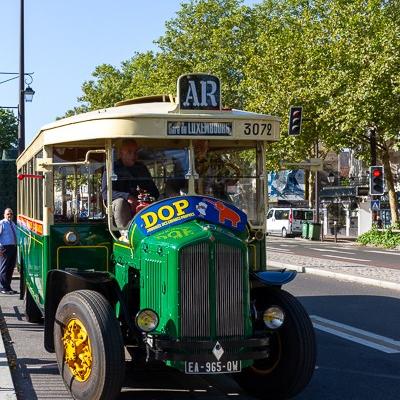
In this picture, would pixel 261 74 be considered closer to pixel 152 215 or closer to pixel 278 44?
pixel 278 44

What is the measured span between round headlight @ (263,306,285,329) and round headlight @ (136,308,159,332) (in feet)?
3.11

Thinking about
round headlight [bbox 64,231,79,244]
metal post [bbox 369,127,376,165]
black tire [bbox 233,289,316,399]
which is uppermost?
metal post [bbox 369,127,376,165]

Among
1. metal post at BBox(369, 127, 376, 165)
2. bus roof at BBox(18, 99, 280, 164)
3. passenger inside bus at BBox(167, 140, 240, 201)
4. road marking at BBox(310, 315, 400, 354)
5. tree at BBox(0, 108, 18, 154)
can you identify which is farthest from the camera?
tree at BBox(0, 108, 18, 154)

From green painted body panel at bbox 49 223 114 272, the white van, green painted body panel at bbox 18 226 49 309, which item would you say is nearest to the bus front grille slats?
green painted body panel at bbox 49 223 114 272

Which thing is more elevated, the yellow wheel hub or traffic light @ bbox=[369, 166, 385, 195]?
traffic light @ bbox=[369, 166, 385, 195]

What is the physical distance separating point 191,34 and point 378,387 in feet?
158

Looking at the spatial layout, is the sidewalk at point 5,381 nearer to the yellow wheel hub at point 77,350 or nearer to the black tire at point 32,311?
the yellow wheel hub at point 77,350

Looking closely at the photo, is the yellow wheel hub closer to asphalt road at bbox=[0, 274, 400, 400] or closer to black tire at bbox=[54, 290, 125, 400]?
black tire at bbox=[54, 290, 125, 400]

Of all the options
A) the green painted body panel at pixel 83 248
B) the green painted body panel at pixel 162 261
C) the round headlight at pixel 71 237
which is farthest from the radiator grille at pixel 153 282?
the round headlight at pixel 71 237

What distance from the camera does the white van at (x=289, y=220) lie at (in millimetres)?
50000

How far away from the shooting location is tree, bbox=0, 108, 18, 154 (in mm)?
69500

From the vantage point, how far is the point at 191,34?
2120 inches

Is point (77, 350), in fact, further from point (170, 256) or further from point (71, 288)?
point (170, 256)

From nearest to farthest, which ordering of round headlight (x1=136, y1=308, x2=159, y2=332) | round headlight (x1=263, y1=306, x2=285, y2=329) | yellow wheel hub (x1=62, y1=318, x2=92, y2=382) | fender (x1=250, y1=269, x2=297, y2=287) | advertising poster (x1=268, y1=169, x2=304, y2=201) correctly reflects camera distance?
1. round headlight (x1=136, y1=308, x2=159, y2=332)
2. yellow wheel hub (x1=62, y1=318, x2=92, y2=382)
3. round headlight (x1=263, y1=306, x2=285, y2=329)
4. fender (x1=250, y1=269, x2=297, y2=287)
5. advertising poster (x1=268, y1=169, x2=304, y2=201)
